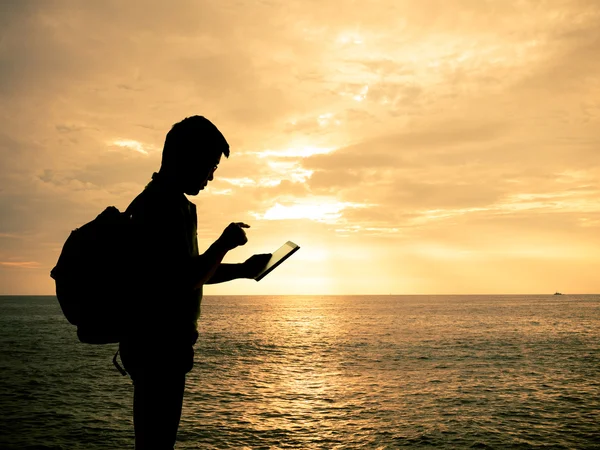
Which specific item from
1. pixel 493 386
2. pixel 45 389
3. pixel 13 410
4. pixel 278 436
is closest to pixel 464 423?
pixel 278 436

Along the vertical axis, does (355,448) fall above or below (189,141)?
below

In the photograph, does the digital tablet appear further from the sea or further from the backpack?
the sea

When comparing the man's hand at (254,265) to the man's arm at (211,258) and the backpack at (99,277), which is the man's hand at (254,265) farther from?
the backpack at (99,277)

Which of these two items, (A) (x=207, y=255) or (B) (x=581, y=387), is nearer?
(A) (x=207, y=255)

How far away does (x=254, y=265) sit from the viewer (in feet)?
9.80

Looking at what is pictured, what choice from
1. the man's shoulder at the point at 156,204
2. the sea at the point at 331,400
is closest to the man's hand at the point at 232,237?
the man's shoulder at the point at 156,204

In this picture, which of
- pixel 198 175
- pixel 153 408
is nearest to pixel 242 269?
pixel 198 175

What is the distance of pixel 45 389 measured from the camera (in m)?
27.3

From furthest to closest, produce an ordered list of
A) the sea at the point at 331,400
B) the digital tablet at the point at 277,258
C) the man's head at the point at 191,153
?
the sea at the point at 331,400 → the digital tablet at the point at 277,258 → the man's head at the point at 191,153

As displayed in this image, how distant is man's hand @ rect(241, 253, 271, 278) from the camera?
9.73ft

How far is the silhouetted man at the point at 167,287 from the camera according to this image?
2.40 m

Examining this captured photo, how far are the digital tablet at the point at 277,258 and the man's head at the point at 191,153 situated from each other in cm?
62

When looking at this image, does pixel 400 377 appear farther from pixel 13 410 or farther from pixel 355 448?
pixel 13 410

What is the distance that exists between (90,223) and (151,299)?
0.46 m
